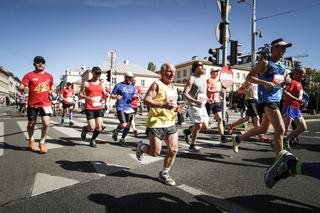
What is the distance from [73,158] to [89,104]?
1884mm

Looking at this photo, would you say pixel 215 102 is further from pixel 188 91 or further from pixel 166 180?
pixel 166 180

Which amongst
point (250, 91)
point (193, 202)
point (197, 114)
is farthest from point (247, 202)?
point (250, 91)

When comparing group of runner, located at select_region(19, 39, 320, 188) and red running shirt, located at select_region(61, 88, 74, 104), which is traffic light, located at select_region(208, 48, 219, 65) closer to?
group of runner, located at select_region(19, 39, 320, 188)

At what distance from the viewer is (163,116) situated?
3775 millimetres

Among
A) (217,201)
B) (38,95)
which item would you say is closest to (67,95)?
(38,95)

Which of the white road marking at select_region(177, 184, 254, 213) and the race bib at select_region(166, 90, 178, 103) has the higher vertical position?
the race bib at select_region(166, 90, 178, 103)

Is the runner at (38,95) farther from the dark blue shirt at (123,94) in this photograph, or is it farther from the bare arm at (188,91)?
the bare arm at (188,91)

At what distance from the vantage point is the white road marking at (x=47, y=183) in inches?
129

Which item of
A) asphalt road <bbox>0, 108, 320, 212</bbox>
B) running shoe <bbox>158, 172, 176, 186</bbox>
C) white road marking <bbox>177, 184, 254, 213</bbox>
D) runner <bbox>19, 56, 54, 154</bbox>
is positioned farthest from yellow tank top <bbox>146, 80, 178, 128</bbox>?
runner <bbox>19, 56, 54, 154</bbox>

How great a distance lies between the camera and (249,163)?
4.84 meters

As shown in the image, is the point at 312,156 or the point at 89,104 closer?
the point at 312,156

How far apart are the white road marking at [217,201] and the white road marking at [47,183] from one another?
1.53 meters

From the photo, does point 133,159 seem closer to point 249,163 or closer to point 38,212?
point 249,163

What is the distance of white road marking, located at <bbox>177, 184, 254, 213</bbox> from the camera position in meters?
2.73
